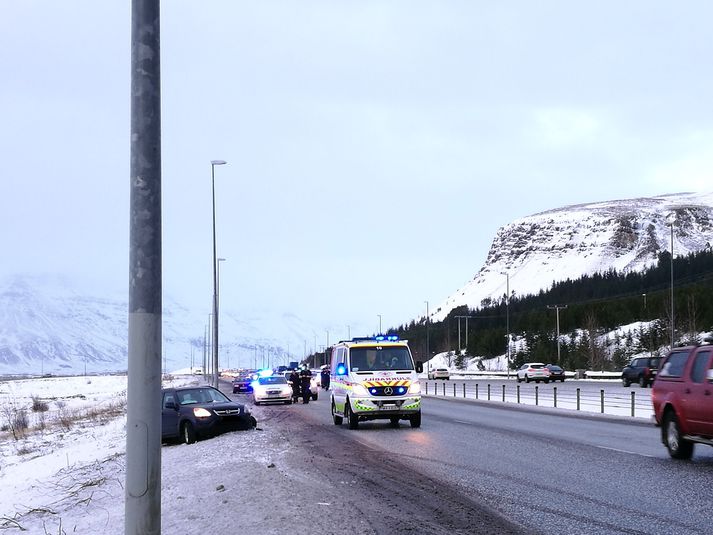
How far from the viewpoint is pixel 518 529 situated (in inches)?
338

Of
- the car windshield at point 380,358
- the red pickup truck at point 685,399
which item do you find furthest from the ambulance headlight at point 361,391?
the red pickup truck at point 685,399

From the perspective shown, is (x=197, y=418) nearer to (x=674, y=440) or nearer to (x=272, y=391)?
Answer: (x=674, y=440)

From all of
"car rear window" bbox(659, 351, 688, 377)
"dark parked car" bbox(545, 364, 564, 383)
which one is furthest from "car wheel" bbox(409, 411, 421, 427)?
"dark parked car" bbox(545, 364, 564, 383)

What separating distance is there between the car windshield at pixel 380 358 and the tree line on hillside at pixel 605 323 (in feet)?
140

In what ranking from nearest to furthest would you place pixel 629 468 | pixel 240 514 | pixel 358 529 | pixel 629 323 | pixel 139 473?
1. pixel 139 473
2. pixel 358 529
3. pixel 240 514
4. pixel 629 468
5. pixel 629 323

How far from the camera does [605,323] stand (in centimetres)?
13162

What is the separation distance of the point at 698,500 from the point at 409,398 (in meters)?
13.2

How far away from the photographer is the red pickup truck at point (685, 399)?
13.7 metres

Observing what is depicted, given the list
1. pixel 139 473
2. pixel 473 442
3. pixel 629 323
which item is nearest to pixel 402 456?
pixel 473 442

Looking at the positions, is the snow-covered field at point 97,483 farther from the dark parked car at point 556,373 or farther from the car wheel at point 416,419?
the dark parked car at point 556,373

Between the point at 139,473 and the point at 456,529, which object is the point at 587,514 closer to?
the point at 456,529

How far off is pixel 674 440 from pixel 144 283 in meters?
12.1

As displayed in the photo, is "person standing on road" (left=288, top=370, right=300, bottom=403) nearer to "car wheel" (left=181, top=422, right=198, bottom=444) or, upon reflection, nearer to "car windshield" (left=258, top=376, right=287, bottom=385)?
"car windshield" (left=258, top=376, right=287, bottom=385)

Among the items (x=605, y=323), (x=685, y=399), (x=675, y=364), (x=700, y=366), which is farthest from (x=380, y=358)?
(x=605, y=323)
